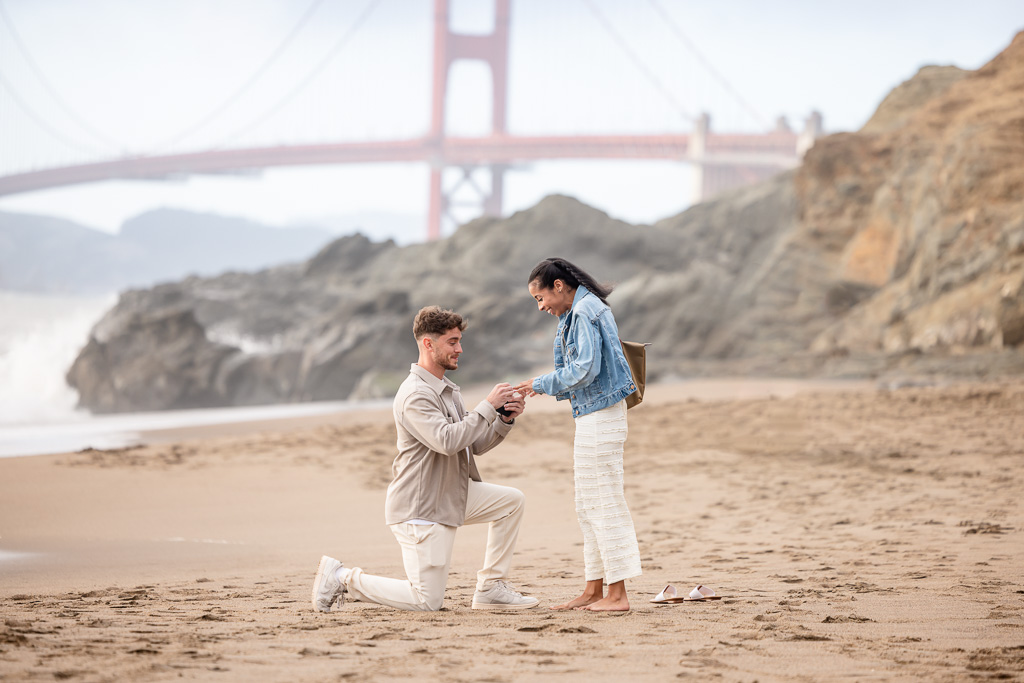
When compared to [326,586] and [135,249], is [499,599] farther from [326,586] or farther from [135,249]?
[135,249]

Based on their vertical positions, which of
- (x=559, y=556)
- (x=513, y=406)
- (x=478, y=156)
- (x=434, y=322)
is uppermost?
(x=478, y=156)

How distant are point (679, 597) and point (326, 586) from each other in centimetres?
130

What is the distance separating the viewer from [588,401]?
3633 mm

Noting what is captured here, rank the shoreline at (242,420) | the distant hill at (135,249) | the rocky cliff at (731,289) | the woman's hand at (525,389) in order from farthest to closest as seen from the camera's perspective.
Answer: the distant hill at (135,249), the rocky cliff at (731,289), the shoreline at (242,420), the woman's hand at (525,389)

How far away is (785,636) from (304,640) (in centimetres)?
149

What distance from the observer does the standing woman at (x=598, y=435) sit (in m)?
3.54

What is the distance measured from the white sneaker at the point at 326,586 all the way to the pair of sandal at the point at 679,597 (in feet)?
3.90

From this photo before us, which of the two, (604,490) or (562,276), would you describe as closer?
(604,490)

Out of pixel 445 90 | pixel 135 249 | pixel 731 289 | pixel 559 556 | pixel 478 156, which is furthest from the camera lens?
→ pixel 135 249

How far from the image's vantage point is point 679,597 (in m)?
3.64

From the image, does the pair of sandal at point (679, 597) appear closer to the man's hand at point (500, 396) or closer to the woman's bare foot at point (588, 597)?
the woman's bare foot at point (588, 597)

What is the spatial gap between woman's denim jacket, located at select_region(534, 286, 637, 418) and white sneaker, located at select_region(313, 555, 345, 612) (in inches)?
38.4

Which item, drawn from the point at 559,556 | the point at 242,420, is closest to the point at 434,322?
the point at 559,556

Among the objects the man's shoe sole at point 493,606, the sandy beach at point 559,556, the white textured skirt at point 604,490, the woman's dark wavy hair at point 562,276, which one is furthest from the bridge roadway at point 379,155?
the man's shoe sole at point 493,606
